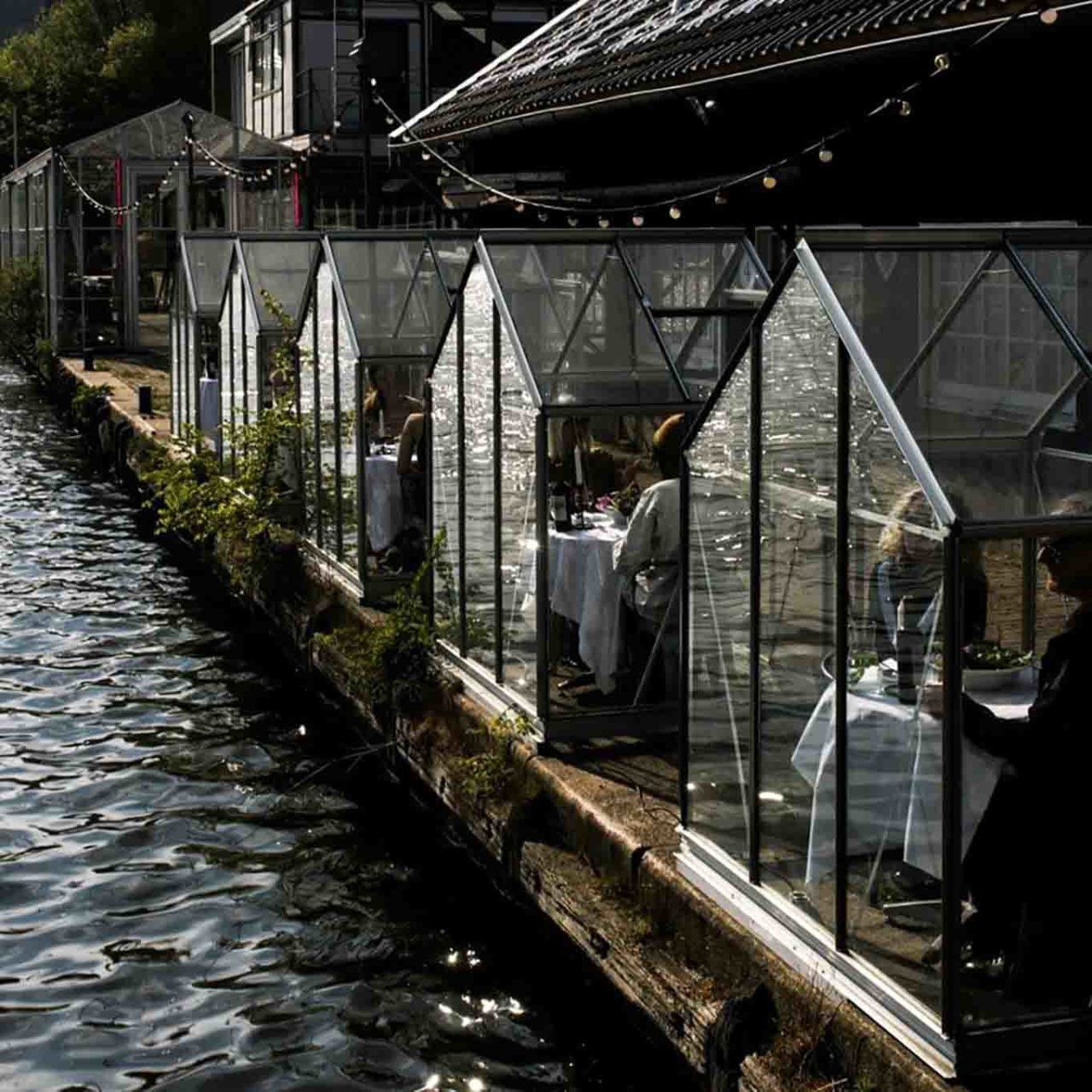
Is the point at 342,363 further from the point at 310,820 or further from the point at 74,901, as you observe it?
the point at 74,901

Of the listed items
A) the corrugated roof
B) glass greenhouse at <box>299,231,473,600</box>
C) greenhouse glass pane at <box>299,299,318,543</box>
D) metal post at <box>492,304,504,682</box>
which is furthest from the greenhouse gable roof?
metal post at <box>492,304,504,682</box>

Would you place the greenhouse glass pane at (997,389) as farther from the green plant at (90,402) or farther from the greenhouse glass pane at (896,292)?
the green plant at (90,402)

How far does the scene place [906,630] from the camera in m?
5.93

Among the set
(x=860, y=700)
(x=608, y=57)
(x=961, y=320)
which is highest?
(x=608, y=57)

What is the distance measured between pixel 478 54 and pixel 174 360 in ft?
86.3

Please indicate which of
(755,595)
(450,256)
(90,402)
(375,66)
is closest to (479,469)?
(755,595)

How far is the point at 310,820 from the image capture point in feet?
35.0

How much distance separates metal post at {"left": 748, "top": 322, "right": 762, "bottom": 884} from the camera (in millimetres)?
6891

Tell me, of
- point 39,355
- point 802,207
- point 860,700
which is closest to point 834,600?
point 860,700

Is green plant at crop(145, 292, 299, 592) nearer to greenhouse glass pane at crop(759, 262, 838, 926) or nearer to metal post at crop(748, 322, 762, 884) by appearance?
metal post at crop(748, 322, 762, 884)

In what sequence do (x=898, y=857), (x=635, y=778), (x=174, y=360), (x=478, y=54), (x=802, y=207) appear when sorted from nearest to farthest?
1. (x=898, y=857)
2. (x=635, y=778)
3. (x=802, y=207)
4. (x=174, y=360)
5. (x=478, y=54)

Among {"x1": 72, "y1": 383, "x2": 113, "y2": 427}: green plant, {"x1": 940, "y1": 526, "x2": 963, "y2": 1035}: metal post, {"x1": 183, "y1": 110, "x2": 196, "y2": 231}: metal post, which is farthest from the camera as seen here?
{"x1": 183, "y1": 110, "x2": 196, "y2": 231}: metal post

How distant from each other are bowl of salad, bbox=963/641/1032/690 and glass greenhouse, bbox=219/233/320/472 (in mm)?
9407

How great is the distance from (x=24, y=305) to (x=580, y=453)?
96.6ft
